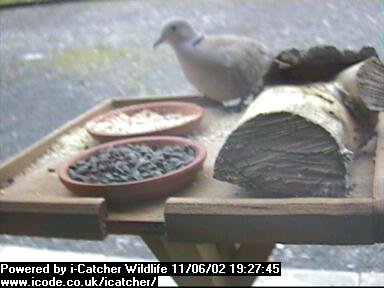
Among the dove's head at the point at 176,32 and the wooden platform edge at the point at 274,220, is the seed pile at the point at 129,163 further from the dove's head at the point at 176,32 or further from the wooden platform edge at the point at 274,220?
the dove's head at the point at 176,32

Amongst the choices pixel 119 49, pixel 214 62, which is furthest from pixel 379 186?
pixel 119 49

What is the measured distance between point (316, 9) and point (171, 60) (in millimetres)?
233

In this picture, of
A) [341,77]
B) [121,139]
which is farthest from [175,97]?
[341,77]

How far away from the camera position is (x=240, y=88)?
875mm

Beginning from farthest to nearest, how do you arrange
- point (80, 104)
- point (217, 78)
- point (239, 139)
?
1. point (80, 104)
2. point (217, 78)
3. point (239, 139)

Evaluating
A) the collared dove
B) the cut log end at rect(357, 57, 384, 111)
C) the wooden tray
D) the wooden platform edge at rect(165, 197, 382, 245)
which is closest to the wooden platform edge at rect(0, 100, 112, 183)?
the wooden tray

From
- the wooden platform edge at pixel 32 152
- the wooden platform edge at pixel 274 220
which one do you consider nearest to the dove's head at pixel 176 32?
the wooden platform edge at pixel 32 152

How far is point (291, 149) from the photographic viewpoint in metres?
0.57

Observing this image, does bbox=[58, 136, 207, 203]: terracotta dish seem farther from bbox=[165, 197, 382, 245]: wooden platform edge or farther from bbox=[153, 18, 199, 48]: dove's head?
bbox=[153, 18, 199, 48]: dove's head

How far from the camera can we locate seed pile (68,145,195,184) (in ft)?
2.08

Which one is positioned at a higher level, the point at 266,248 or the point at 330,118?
the point at 330,118

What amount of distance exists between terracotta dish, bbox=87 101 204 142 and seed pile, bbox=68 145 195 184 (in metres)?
0.07

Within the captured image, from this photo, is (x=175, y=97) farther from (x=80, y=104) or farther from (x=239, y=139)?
(x=239, y=139)

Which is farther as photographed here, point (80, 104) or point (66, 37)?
point (80, 104)
